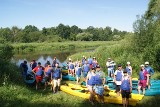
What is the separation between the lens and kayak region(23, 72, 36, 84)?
16.8 metres

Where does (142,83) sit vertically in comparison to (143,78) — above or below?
below

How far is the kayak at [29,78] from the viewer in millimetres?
16837

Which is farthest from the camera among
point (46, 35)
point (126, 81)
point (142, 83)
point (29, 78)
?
point (46, 35)

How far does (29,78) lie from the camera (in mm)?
17109

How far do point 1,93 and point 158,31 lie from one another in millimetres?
15236

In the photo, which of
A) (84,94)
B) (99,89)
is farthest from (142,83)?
(84,94)

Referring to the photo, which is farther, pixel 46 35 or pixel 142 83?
pixel 46 35

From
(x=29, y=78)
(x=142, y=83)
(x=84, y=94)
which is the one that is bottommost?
(x=84, y=94)

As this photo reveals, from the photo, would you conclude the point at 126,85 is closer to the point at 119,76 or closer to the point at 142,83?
the point at 119,76

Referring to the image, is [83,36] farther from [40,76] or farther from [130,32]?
[40,76]

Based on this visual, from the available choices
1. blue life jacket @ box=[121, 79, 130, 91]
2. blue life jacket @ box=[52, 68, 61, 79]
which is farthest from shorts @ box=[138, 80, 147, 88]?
blue life jacket @ box=[52, 68, 61, 79]

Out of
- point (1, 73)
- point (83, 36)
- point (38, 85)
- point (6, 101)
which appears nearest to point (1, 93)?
point (6, 101)

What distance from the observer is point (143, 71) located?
13.5 meters

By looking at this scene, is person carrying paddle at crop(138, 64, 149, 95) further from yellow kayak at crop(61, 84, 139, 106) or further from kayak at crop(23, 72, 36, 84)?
kayak at crop(23, 72, 36, 84)
